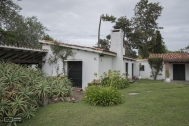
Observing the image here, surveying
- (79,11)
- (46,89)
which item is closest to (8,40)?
(79,11)

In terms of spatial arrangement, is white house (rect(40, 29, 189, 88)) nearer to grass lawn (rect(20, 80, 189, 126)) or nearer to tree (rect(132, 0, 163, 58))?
grass lawn (rect(20, 80, 189, 126))

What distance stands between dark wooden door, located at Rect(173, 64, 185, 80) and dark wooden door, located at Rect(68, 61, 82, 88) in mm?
15402

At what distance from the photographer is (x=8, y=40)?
→ 23062 millimetres

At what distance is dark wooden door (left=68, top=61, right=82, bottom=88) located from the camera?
1231 centimetres

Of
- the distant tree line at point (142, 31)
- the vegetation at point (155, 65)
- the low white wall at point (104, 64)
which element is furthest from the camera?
the distant tree line at point (142, 31)

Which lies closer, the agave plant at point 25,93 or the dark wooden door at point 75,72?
the agave plant at point 25,93

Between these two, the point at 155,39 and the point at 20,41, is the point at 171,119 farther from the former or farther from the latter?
the point at 20,41

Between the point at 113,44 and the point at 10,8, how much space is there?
1402 cm

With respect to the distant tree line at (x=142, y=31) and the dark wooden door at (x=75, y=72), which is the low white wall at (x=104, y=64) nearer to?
the dark wooden door at (x=75, y=72)

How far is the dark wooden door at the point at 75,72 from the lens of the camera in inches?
485

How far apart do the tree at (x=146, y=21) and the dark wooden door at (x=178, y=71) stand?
9.79 meters

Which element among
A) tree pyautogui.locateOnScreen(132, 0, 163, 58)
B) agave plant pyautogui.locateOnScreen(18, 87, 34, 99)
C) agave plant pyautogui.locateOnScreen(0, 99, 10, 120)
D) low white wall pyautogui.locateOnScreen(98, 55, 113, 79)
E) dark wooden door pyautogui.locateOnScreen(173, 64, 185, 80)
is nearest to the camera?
agave plant pyautogui.locateOnScreen(0, 99, 10, 120)

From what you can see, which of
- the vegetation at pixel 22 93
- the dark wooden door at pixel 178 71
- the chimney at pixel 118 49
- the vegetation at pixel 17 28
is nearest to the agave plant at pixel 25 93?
the vegetation at pixel 22 93

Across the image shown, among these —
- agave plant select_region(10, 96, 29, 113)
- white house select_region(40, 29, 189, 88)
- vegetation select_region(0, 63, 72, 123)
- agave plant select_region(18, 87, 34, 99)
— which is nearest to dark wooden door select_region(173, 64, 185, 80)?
white house select_region(40, 29, 189, 88)
